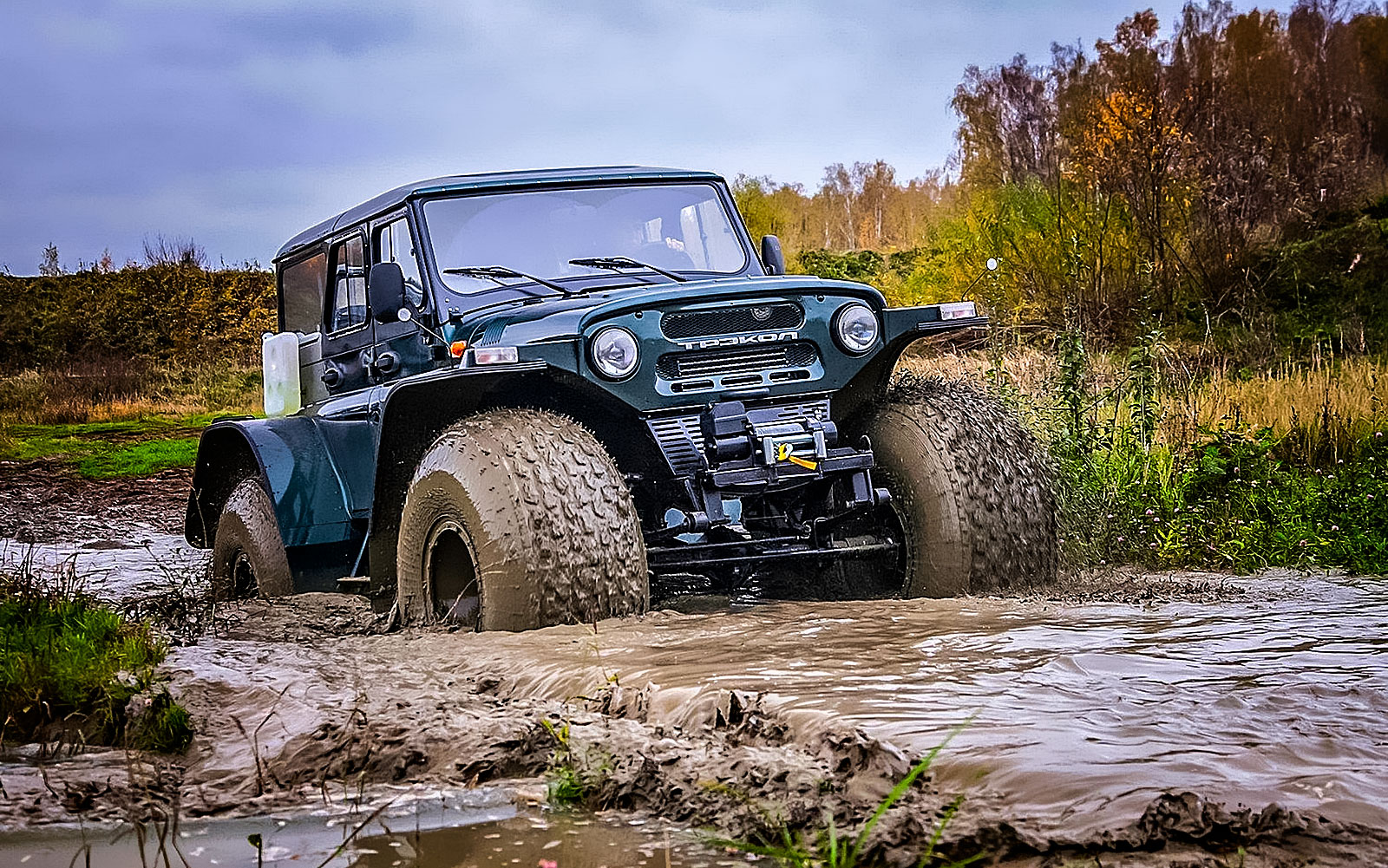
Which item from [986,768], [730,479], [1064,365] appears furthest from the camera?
[1064,365]

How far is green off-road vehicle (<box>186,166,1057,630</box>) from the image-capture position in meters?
4.64

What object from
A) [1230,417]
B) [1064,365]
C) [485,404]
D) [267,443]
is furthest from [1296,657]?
[1230,417]

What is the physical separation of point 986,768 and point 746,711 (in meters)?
0.70

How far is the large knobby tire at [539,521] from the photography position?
4449 millimetres

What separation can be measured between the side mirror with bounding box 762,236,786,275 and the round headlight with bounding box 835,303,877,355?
1.33 m

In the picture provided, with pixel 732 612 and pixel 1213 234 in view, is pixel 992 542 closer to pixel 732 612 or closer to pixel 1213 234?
pixel 732 612

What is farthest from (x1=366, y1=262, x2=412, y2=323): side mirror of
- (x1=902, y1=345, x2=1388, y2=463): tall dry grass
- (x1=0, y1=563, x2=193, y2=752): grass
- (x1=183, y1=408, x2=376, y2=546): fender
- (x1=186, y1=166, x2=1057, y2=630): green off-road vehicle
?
(x1=902, y1=345, x2=1388, y2=463): tall dry grass

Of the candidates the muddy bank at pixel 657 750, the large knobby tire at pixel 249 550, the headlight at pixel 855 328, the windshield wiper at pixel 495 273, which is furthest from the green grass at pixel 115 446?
the headlight at pixel 855 328

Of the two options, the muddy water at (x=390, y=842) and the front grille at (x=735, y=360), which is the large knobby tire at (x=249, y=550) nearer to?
the front grille at (x=735, y=360)

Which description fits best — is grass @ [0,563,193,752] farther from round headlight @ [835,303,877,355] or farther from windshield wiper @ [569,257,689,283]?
round headlight @ [835,303,877,355]

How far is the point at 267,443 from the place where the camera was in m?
6.28

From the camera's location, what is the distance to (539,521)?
14.7 ft

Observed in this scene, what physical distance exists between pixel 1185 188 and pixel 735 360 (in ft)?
47.5

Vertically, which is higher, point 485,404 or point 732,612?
point 485,404
